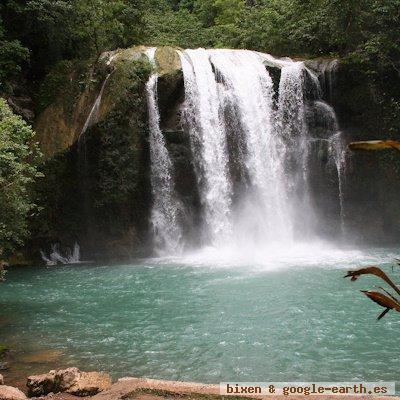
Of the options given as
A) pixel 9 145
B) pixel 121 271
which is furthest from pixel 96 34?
pixel 9 145

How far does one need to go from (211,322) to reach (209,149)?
9.07m

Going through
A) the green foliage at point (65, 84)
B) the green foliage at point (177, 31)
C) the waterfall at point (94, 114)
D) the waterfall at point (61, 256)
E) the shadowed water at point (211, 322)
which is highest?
the green foliage at point (177, 31)

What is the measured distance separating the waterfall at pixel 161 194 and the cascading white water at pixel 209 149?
100cm

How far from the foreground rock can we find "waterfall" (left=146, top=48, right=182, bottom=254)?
35.3ft

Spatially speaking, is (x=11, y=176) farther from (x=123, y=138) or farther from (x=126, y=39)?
(x=126, y=39)

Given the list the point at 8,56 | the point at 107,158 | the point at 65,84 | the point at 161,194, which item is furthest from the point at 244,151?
the point at 8,56

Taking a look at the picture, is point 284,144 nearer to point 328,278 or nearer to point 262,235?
point 262,235

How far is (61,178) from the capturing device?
16.4 meters

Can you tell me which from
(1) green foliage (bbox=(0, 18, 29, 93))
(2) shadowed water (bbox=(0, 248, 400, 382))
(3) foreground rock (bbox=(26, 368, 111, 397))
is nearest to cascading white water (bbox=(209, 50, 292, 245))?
(2) shadowed water (bbox=(0, 248, 400, 382))

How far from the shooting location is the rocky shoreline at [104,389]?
4.63m

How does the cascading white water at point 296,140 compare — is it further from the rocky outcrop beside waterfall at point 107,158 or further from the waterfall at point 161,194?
the waterfall at point 161,194

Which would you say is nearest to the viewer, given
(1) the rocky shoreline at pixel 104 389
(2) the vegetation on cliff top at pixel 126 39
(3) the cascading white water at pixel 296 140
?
(1) the rocky shoreline at pixel 104 389

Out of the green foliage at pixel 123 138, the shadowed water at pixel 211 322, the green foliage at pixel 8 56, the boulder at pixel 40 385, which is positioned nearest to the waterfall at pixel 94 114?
the green foliage at pixel 123 138

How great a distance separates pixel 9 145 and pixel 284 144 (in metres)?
11.0
